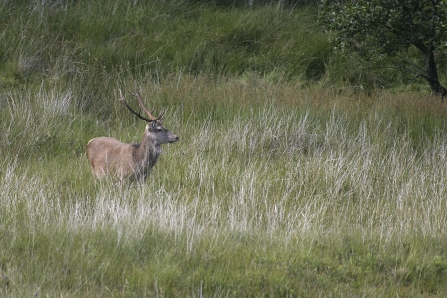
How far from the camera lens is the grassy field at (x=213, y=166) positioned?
5480 mm

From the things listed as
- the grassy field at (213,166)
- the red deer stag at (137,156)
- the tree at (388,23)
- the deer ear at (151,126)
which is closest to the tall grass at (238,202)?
the grassy field at (213,166)

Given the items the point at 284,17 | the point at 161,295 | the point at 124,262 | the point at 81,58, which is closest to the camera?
the point at 161,295

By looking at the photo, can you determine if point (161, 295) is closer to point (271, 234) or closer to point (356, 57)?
point (271, 234)

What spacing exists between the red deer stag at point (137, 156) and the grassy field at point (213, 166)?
0.19 metres

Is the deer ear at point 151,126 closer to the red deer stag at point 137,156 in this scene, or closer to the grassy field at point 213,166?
the red deer stag at point 137,156

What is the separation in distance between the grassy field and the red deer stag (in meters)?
0.19

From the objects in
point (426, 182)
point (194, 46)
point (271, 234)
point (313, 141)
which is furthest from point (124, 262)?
point (194, 46)

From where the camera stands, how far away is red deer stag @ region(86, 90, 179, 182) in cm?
812

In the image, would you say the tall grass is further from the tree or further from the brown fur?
the tree

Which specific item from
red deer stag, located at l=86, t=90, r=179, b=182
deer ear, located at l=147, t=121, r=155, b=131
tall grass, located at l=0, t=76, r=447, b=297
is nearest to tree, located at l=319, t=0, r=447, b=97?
tall grass, located at l=0, t=76, r=447, b=297

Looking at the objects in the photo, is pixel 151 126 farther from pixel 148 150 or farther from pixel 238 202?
pixel 238 202

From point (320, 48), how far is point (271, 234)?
341 inches

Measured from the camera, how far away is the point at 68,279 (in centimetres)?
515

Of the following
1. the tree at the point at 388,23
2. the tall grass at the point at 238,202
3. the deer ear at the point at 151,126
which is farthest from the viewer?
the tree at the point at 388,23
